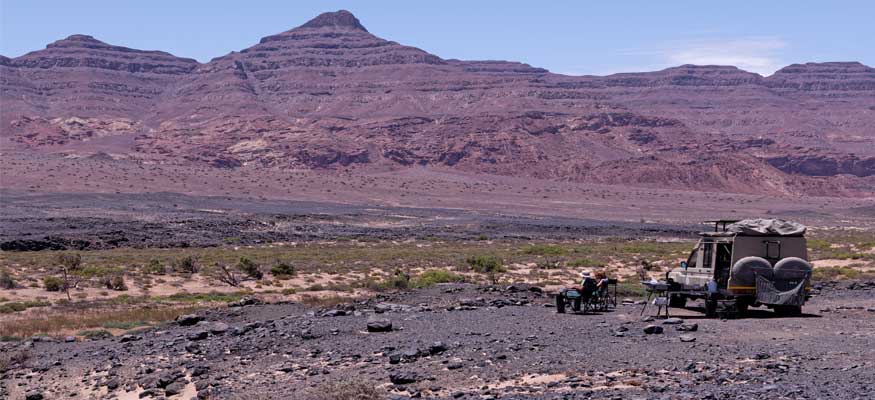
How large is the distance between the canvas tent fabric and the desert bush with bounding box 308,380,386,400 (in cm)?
1012

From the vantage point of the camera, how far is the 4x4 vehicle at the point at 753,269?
1883cm

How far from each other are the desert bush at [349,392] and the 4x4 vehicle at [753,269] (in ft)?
30.8

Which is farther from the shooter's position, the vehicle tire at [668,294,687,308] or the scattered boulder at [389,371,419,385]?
the vehicle tire at [668,294,687,308]

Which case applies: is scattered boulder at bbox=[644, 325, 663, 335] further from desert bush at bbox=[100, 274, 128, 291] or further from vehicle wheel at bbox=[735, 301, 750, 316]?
desert bush at bbox=[100, 274, 128, 291]

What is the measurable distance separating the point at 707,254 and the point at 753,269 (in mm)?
1422

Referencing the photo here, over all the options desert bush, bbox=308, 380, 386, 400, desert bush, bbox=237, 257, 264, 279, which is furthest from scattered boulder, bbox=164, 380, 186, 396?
desert bush, bbox=237, 257, 264, 279

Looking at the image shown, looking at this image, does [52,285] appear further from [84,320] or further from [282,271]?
[282,271]

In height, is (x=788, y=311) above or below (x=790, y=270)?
below

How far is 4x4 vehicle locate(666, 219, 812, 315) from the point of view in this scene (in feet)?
61.8

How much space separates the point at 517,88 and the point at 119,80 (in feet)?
255

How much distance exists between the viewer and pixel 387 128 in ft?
522

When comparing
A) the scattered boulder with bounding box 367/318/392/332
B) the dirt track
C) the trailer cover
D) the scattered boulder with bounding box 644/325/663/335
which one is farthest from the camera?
the trailer cover

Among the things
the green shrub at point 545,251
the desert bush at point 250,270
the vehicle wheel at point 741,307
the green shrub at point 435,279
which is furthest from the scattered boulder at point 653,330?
the green shrub at point 545,251

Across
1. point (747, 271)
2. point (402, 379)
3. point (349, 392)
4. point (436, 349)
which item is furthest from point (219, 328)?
point (747, 271)
